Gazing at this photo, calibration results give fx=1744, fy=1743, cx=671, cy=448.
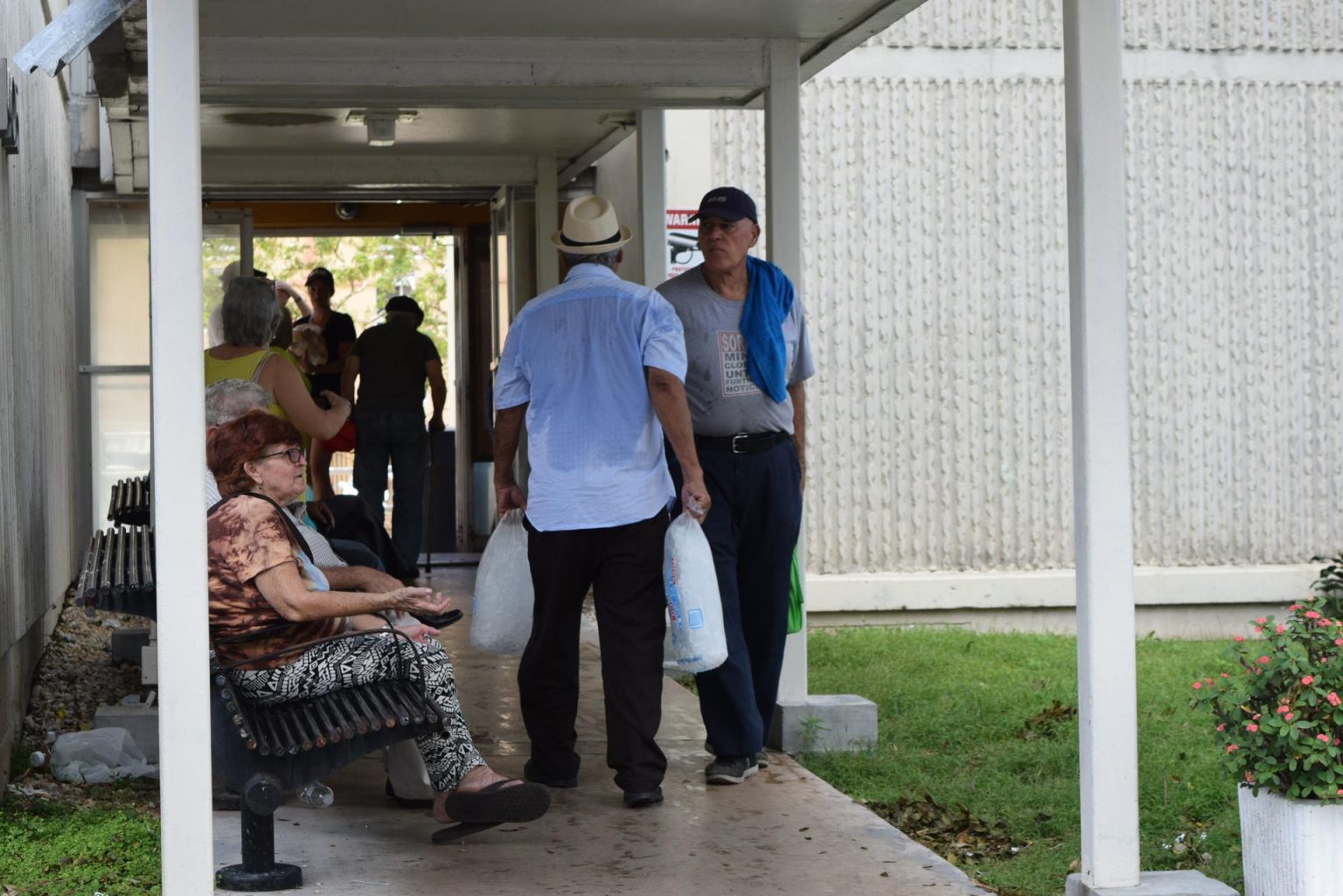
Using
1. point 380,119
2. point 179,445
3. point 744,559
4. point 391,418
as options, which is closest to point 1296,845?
point 744,559

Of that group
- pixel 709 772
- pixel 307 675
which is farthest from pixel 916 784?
pixel 307 675

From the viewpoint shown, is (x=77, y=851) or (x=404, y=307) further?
(x=404, y=307)

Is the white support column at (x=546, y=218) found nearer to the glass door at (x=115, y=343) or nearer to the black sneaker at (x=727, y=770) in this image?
the glass door at (x=115, y=343)

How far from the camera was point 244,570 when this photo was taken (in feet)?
15.0

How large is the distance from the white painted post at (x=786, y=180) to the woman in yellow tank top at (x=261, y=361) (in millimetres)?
1759

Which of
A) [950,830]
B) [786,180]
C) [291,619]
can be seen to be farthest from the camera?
[786,180]

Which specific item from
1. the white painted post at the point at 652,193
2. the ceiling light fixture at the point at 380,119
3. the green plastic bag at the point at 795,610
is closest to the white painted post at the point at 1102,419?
the green plastic bag at the point at 795,610

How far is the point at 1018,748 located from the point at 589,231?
2708 mm

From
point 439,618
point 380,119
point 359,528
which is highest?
point 380,119

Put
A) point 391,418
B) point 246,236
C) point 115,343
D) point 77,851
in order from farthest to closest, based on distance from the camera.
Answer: point 246,236, point 115,343, point 391,418, point 77,851

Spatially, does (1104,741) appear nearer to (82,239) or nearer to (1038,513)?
(1038,513)

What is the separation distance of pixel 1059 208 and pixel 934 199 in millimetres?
814

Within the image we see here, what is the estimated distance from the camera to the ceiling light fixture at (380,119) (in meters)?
8.73

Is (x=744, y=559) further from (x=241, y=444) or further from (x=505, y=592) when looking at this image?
(x=241, y=444)
